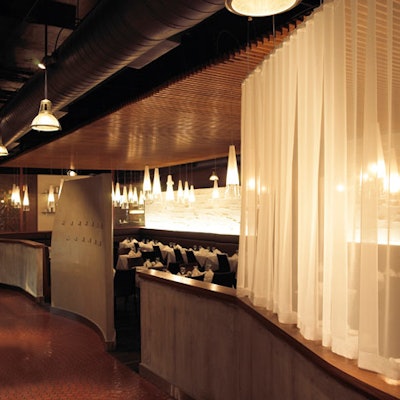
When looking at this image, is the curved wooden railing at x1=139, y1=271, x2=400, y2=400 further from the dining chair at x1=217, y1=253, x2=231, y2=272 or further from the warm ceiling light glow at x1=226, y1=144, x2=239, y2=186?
the dining chair at x1=217, y1=253, x2=231, y2=272

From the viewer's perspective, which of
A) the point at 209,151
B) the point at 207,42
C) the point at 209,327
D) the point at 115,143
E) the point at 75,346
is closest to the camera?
the point at 209,327

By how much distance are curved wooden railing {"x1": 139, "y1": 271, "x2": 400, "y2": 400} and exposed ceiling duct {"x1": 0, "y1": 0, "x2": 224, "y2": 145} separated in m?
1.87

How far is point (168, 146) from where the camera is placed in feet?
28.3

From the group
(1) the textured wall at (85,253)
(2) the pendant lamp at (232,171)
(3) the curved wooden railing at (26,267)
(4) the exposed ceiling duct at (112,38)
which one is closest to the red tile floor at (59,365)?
(1) the textured wall at (85,253)

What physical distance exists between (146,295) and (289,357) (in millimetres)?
2324

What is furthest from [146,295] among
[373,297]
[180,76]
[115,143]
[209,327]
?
[115,143]

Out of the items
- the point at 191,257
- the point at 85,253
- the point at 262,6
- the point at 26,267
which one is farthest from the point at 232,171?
the point at 26,267

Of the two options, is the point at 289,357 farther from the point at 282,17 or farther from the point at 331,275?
the point at 282,17

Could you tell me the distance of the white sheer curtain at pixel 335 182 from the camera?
1.67 metres

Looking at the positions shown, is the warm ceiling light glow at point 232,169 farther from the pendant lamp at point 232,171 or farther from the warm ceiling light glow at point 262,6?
the warm ceiling light glow at point 262,6

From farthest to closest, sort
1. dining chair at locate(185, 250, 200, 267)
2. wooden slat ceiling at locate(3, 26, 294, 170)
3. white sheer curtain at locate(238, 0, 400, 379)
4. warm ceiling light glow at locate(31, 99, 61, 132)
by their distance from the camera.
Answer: dining chair at locate(185, 250, 200, 267), wooden slat ceiling at locate(3, 26, 294, 170), warm ceiling light glow at locate(31, 99, 61, 132), white sheer curtain at locate(238, 0, 400, 379)

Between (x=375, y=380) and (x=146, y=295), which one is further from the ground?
(x=375, y=380)

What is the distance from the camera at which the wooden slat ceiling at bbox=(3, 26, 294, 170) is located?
441 cm

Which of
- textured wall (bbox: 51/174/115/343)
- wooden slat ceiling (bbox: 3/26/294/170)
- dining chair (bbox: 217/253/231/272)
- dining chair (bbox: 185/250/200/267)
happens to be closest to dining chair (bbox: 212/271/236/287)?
textured wall (bbox: 51/174/115/343)
